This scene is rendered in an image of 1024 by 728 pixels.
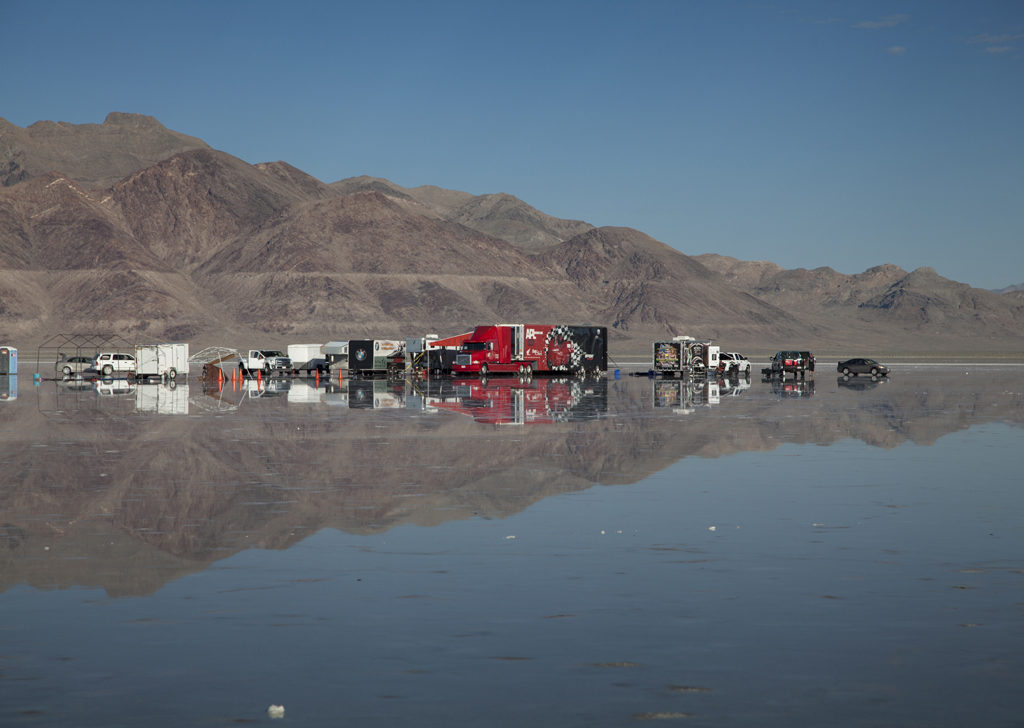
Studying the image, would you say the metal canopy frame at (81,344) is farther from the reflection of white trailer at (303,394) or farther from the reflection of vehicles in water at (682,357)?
the reflection of white trailer at (303,394)

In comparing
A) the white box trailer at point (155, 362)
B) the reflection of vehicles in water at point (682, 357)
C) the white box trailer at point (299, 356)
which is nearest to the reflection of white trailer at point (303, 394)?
the white box trailer at point (155, 362)

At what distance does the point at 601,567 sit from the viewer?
11.8 m

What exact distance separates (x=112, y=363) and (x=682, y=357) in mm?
36985

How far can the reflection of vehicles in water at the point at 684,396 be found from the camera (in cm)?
3989

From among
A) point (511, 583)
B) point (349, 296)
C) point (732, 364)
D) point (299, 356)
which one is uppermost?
point (349, 296)

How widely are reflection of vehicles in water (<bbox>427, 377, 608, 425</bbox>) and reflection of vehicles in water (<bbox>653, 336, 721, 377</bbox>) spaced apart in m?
13.7

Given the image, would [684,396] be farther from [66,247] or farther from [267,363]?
[66,247]

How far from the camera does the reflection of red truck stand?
7200cm

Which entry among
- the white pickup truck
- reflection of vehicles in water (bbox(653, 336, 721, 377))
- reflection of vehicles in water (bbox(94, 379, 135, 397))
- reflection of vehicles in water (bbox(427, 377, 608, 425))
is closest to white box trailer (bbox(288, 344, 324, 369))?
the white pickup truck

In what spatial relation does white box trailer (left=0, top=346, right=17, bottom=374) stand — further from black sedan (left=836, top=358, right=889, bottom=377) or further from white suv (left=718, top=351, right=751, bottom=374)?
black sedan (left=836, top=358, right=889, bottom=377)

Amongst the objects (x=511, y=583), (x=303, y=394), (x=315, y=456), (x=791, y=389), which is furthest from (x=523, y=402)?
(x=511, y=583)

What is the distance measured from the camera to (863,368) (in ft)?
243

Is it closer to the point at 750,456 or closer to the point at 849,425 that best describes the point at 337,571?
the point at 750,456

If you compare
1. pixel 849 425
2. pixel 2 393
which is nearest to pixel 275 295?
pixel 2 393
